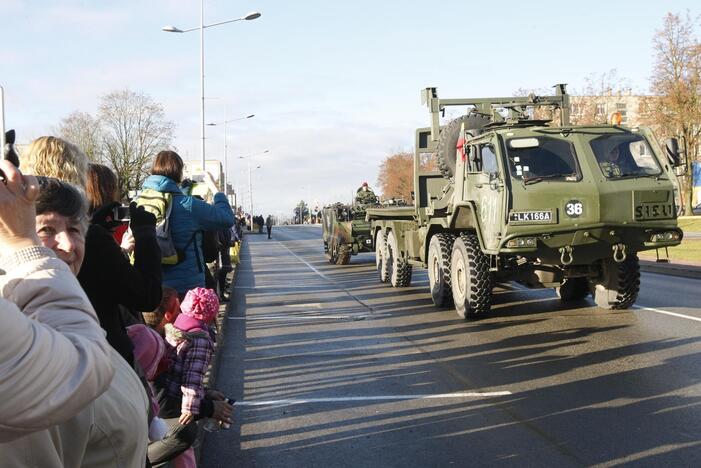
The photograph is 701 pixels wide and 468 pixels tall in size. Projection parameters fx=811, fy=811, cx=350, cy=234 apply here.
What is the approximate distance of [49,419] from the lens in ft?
4.95

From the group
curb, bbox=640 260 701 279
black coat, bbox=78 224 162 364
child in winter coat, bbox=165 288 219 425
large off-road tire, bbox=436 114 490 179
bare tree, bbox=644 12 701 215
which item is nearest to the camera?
black coat, bbox=78 224 162 364

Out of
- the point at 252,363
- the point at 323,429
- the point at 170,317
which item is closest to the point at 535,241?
the point at 252,363

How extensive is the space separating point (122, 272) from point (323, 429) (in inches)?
119

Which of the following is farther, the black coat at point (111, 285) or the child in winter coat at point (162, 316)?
the child in winter coat at point (162, 316)

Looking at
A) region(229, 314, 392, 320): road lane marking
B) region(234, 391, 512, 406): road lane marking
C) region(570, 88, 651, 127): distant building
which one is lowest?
region(234, 391, 512, 406): road lane marking

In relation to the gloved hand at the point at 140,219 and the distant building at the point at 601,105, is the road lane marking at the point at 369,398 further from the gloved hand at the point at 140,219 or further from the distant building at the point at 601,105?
the distant building at the point at 601,105

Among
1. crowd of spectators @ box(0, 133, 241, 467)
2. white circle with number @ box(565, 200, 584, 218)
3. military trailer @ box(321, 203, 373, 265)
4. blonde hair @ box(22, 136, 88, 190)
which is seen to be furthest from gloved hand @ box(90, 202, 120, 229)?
military trailer @ box(321, 203, 373, 265)

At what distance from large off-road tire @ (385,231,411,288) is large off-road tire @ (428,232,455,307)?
253 cm

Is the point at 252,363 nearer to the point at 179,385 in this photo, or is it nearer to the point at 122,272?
the point at 179,385

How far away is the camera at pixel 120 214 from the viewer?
3.48 metres

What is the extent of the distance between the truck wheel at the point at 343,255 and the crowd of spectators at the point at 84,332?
59.0 feet

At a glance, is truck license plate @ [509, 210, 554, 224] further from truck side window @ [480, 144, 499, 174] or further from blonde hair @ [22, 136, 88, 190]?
blonde hair @ [22, 136, 88, 190]

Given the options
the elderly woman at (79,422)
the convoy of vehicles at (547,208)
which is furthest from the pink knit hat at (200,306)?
the convoy of vehicles at (547,208)

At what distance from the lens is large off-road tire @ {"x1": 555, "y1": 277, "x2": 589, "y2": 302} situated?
12773mm
